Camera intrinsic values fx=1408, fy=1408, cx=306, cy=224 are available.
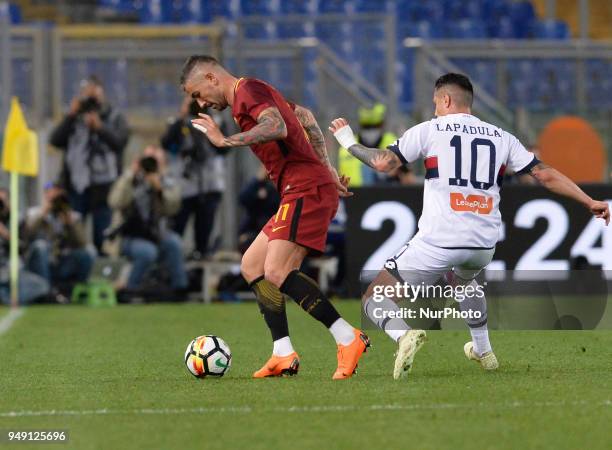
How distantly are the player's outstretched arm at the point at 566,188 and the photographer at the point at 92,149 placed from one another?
922cm

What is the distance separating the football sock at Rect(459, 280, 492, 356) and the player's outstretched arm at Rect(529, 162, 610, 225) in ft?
2.57

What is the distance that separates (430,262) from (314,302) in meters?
0.74

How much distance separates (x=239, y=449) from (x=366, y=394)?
1775mm

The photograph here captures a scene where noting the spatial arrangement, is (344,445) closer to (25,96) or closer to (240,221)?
(240,221)

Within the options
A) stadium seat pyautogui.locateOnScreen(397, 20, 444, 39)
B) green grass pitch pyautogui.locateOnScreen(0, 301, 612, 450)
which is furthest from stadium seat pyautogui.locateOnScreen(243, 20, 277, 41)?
green grass pitch pyautogui.locateOnScreen(0, 301, 612, 450)

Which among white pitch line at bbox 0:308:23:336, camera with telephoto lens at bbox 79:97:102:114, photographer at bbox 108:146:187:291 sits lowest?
white pitch line at bbox 0:308:23:336

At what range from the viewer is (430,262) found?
8.28m

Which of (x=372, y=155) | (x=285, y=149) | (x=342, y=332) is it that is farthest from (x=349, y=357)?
(x=285, y=149)

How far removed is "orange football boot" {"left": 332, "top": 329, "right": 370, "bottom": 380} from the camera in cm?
799

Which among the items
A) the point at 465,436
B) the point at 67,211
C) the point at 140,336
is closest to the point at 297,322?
the point at 140,336

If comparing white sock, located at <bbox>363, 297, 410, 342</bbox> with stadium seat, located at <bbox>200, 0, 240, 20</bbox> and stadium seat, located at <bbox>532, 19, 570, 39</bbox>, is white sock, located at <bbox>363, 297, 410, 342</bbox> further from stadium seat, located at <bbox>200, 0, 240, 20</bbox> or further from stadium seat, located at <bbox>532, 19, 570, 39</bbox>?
stadium seat, located at <bbox>532, 19, 570, 39</bbox>

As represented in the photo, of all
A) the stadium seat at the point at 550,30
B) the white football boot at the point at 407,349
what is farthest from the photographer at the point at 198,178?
the stadium seat at the point at 550,30

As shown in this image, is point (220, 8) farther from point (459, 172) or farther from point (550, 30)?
point (459, 172)

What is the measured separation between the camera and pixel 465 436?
5.79 meters
